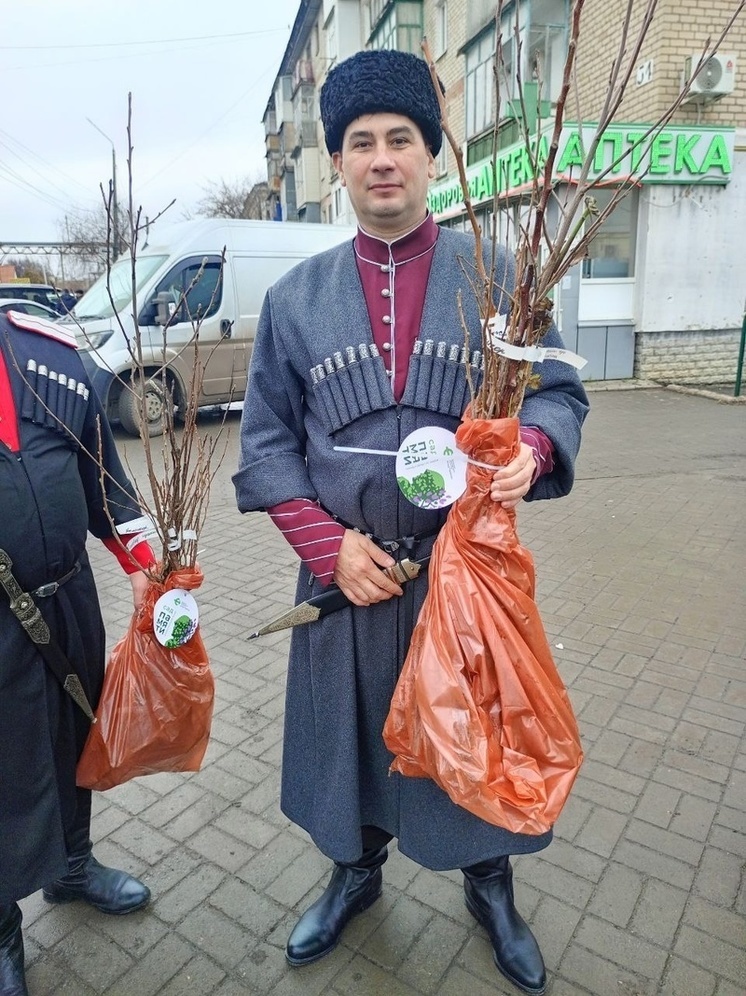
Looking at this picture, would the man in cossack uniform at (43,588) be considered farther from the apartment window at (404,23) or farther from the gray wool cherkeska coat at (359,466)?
the apartment window at (404,23)

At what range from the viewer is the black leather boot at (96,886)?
2.13 metres

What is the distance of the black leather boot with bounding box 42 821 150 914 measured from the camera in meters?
2.13

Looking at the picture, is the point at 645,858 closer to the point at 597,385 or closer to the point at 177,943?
the point at 177,943

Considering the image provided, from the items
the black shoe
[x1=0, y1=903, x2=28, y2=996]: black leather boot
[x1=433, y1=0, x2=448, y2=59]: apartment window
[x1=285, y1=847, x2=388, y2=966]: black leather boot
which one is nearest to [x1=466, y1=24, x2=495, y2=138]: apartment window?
[x1=433, y1=0, x2=448, y2=59]: apartment window

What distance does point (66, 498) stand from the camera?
1.79m

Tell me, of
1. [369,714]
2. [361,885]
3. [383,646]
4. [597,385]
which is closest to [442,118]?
[383,646]

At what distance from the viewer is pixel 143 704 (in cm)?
193

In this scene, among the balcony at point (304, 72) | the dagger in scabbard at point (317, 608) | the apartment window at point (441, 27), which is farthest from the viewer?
the balcony at point (304, 72)

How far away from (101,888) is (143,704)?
2.22 feet

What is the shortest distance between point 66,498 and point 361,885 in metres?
1.35

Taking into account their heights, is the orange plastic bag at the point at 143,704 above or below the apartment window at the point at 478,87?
below

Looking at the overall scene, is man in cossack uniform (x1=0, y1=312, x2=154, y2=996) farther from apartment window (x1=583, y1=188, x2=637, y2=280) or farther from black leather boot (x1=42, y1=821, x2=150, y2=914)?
apartment window (x1=583, y1=188, x2=637, y2=280)

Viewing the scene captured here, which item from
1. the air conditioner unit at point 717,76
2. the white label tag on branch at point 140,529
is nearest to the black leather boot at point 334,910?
the white label tag on branch at point 140,529

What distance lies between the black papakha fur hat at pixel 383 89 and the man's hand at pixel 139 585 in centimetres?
128
